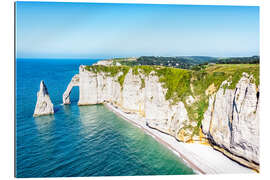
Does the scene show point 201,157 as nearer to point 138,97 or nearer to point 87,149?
point 87,149

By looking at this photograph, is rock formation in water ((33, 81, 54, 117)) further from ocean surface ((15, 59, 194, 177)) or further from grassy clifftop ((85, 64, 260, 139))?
grassy clifftop ((85, 64, 260, 139))

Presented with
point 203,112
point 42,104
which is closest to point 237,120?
point 203,112

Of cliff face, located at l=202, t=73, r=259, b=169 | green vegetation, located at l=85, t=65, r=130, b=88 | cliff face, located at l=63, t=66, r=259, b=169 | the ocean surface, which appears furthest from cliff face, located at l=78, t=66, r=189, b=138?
cliff face, located at l=202, t=73, r=259, b=169

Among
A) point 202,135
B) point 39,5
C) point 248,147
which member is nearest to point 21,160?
point 39,5

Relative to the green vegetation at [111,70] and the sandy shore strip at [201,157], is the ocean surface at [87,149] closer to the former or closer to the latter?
the sandy shore strip at [201,157]

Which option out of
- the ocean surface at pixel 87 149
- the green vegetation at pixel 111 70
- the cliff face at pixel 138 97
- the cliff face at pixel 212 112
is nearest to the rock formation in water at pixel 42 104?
the ocean surface at pixel 87 149
